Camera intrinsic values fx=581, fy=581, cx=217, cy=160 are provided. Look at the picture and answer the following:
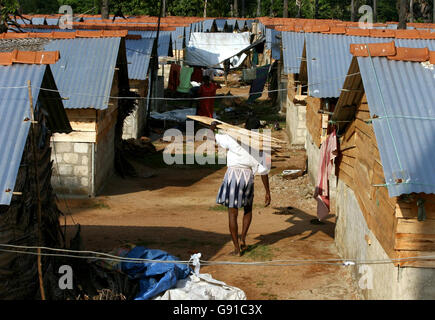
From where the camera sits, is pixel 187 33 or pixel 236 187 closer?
pixel 236 187

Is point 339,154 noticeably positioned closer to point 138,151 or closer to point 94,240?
point 94,240

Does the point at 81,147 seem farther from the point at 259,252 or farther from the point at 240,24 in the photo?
the point at 240,24

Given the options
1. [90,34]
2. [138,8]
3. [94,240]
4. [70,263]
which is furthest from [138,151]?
[138,8]

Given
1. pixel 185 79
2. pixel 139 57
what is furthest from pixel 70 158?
pixel 185 79

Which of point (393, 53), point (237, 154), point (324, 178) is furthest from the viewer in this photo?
point (324, 178)

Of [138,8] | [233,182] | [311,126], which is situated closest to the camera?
[233,182]

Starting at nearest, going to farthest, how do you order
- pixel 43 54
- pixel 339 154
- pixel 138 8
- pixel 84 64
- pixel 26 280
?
1. pixel 26 280
2. pixel 43 54
3. pixel 339 154
4. pixel 84 64
5. pixel 138 8

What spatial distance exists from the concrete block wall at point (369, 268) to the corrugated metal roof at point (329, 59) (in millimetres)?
3595

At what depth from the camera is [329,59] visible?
13781mm

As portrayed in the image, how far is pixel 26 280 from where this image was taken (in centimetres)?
664

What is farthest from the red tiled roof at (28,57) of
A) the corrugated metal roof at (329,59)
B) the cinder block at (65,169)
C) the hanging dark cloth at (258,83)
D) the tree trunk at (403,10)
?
the hanging dark cloth at (258,83)

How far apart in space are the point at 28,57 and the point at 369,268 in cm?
499

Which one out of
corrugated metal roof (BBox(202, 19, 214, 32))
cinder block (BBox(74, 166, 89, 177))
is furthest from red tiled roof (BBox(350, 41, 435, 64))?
corrugated metal roof (BBox(202, 19, 214, 32))

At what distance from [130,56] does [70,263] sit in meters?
13.8
